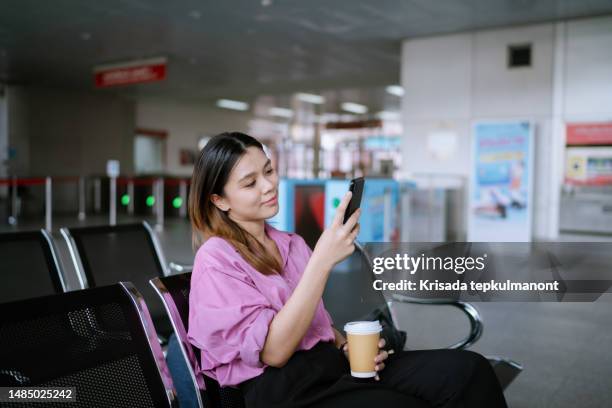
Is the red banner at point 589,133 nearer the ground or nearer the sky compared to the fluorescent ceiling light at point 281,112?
nearer the ground

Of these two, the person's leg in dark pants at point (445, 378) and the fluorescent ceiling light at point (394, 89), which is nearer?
the person's leg in dark pants at point (445, 378)

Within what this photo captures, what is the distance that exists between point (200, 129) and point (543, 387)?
1821cm

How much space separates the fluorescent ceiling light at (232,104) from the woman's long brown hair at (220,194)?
54.6 feet

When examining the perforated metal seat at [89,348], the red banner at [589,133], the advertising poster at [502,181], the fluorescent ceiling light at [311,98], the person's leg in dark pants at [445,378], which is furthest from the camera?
the fluorescent ceiling light at [311,98]

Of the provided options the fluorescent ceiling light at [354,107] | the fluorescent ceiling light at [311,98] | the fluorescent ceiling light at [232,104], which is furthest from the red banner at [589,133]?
the fluorescent ceiling light at [232,104]

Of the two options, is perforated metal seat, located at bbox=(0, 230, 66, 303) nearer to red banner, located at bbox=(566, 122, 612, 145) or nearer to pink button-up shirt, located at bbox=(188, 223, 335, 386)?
pink button-up shirt, located at bbox=(188, 223, 335, 386)

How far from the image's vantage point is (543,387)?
278 centimetres

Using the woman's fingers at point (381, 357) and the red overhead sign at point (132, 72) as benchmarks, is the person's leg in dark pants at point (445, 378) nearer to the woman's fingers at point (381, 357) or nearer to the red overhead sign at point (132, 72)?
the woman's fingers at point (381, 357)

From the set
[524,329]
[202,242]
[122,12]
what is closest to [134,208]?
[122,12]

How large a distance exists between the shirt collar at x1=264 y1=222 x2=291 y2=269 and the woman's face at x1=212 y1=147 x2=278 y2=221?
0.37ft

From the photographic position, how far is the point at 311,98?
16703 mm

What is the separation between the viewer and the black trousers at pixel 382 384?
126cm

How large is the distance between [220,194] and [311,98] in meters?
15.6

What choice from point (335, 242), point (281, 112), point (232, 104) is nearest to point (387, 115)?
point (281, 112)
